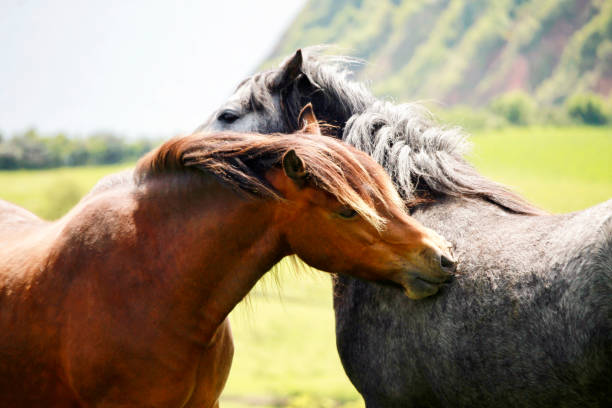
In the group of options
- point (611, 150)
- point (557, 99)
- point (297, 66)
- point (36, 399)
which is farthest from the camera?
point (557, 99)

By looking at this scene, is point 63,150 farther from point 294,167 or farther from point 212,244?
point 294,167

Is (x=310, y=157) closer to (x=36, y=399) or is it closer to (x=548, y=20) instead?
(x=36, y=399)

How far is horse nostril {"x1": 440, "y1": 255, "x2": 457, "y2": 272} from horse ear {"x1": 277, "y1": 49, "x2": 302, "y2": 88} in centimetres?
183

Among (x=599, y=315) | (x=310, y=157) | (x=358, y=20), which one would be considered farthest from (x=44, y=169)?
(x=599, y=315)

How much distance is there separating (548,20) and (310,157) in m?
14.4

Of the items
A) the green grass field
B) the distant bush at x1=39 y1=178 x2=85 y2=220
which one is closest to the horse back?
the green grass field

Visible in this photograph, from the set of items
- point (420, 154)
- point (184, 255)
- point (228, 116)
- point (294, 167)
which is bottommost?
point (184, 255)

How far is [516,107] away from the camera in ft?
47.2

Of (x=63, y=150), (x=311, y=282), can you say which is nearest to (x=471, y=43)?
(x=311, y=282)

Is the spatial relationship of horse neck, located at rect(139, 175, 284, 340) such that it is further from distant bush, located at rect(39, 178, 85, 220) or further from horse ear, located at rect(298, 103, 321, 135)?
distant bush, located at rect(39, 178, 85, 220)

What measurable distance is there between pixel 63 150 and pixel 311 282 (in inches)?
304

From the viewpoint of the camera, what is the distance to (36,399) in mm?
2713

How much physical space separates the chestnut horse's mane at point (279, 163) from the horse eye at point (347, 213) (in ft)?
0.19

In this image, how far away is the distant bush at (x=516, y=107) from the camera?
1431 centimetres
